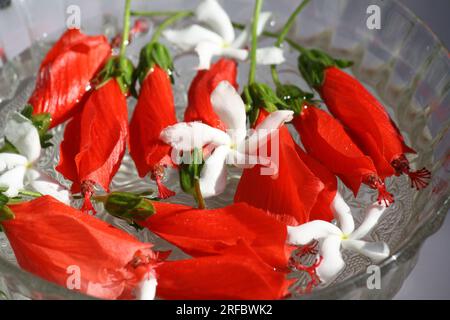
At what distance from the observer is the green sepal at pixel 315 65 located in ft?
1.55

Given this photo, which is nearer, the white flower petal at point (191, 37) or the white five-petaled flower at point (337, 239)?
the white five-petaled flower at point (337, 239)

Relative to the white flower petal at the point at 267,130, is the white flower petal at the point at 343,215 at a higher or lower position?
lower

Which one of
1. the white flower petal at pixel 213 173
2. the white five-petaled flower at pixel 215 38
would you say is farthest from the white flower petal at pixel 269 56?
the white flower petal at pixel 213 173

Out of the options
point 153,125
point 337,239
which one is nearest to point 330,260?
point 337,239

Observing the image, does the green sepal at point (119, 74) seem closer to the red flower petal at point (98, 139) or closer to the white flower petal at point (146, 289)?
the red flower petal at point (98, 139)

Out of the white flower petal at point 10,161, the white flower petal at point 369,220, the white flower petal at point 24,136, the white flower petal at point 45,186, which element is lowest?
the white flower petal at point 45,186

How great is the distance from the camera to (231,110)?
42cm

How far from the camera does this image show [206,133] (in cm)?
41

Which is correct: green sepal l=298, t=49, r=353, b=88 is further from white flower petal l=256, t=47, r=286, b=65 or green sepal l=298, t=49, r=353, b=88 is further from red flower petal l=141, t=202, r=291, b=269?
red flower petal l=141, t=202, r=291, b=269

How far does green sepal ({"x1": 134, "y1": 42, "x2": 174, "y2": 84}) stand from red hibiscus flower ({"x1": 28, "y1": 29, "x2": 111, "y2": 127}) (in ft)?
0.08

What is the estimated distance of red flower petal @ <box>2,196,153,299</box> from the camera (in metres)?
0.36

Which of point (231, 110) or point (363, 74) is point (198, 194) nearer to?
point (231, 110)

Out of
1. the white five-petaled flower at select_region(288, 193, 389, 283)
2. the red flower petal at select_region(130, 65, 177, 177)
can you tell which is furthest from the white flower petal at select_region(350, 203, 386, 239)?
the red flower petal at select_region(130, 65, 177, 177)
